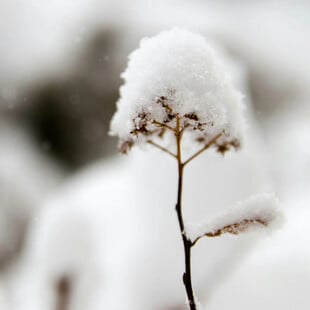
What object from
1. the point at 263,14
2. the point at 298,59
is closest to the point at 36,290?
the point at 298,59

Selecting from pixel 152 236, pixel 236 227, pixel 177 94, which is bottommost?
pixel 236 227

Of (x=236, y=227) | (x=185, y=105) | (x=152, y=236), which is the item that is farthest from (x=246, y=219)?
(x=152, y=236)

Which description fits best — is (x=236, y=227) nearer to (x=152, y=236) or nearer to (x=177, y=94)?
(x=177, y=94)

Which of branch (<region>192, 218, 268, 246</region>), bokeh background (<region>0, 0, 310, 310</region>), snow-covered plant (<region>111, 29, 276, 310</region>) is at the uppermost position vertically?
bokeh background (<region>0, 0, 310, 310</region>)

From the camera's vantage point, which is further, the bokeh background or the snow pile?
the bokeh background

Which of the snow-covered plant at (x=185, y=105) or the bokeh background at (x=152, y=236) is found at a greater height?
the bokeh background at (x=152, y=236)

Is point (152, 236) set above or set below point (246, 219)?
above

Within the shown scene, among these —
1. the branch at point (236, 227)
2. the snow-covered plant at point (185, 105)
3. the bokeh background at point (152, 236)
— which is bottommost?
the branch at point (236, 227)

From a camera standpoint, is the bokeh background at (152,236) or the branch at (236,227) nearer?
the branch at (236,227)
